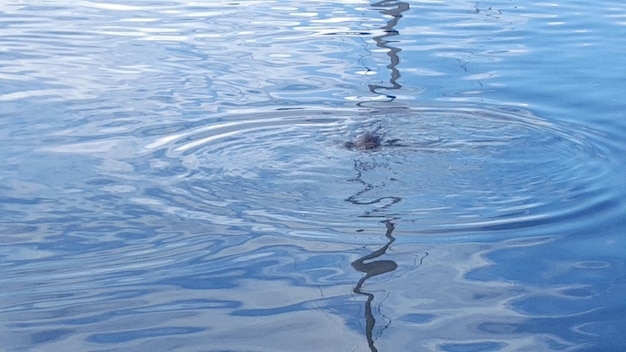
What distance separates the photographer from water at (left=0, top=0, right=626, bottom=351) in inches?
219

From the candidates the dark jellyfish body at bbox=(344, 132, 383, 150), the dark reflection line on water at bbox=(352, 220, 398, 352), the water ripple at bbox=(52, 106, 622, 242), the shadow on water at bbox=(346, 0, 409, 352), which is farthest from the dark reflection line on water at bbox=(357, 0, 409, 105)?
the dark reflection line on water at bbox=(352, 220, 398, 352)

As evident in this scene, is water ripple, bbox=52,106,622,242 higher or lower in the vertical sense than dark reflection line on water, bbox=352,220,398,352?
higher

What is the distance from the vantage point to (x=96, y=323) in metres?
5.49

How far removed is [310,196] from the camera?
7.18 metres

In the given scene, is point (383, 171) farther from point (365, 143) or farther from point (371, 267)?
point (371, 267)

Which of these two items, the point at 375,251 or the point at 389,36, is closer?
the point at 375,251

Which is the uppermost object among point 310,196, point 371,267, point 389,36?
point 389,36

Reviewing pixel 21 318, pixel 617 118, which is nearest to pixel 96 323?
pixel 21 318

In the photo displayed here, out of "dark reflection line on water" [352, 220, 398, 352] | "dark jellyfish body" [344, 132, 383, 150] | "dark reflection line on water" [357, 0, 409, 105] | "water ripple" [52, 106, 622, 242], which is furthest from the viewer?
"dark reflection line on water" [357, 0, 409, 105]

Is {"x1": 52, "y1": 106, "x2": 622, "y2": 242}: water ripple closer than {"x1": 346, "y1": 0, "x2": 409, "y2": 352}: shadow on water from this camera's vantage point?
No

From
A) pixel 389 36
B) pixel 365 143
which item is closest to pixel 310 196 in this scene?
pixel 365 143

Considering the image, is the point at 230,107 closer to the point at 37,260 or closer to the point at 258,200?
the point at 258,200

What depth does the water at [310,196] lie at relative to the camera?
556 centimetres

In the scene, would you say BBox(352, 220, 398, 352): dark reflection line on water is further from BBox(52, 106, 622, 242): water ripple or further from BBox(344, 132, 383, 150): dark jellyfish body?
BBox(344, 132, 383, 150): dark jellyfish body
